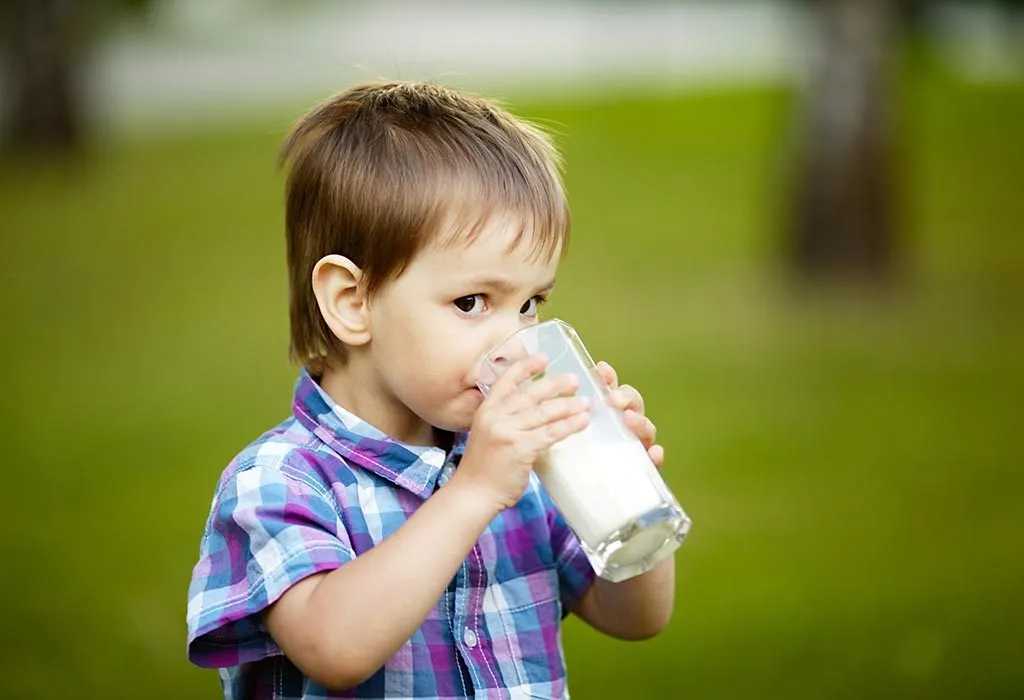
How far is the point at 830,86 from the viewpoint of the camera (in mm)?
8352

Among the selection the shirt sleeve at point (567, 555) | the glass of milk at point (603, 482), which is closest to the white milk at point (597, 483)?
the glass of milk at point (603, 482)

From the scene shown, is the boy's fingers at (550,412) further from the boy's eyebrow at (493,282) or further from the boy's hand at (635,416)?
the boy's eyebrow at (493,282)

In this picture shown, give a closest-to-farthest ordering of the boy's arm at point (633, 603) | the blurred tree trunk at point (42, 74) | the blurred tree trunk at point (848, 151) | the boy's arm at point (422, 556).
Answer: the boy's arm at point (422, 556) < the boy's arm at point (633, 603) < the blurred tree trunk at point (848, 151) < the blurred tree trunk at point (42, 74)

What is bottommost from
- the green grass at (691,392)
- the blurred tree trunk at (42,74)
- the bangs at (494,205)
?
the green grass at (691,392)

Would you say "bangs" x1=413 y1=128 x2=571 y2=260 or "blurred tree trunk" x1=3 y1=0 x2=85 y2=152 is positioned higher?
"blurred tree trunk" x1=3 y1=0 x2=85 y2=152

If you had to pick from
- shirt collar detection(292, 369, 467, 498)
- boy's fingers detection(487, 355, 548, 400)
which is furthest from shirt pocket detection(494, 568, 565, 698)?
boy's fingers detection(487, 355, 548, 400)

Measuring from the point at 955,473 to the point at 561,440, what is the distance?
4.00 meters

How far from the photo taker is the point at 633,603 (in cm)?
237

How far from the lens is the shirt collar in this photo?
2.14 m

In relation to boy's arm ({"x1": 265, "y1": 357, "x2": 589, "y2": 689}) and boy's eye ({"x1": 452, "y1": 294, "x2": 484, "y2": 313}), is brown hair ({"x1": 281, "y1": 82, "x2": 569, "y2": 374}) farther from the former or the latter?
boy's arm ({"x1": 265, "y1": 357, "x2": 589, "y2": 689})

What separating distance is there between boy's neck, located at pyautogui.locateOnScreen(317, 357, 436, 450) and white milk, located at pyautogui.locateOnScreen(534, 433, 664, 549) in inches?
14.2

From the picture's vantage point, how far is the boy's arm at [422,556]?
186cm

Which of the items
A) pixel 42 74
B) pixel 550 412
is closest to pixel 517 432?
pixel 550 412

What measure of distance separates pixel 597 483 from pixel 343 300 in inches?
21.8
